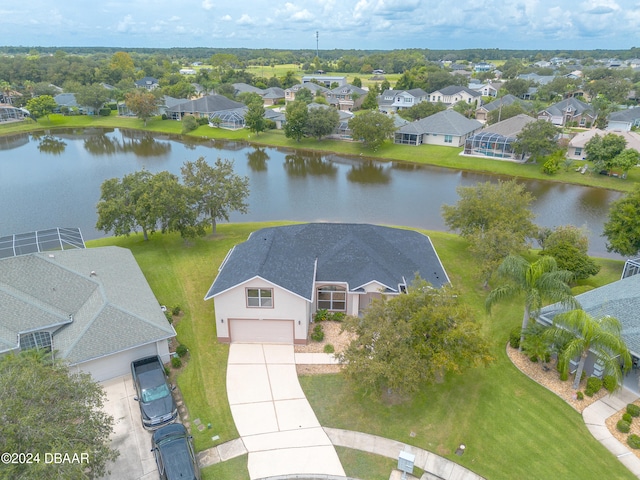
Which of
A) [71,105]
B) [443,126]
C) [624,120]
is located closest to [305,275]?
[443,126]

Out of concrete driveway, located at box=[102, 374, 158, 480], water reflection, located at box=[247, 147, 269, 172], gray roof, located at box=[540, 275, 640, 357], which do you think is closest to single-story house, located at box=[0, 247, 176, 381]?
concrete driveway, located at box=[102, 374, 158, 480]

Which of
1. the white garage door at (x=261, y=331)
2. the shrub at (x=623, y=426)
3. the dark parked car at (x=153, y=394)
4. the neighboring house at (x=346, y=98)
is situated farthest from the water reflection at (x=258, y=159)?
the shrub at (x=623, y=426)

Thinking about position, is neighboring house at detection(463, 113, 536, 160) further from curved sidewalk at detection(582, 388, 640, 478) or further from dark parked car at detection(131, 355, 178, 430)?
dark parked car at detection(131, 355, 178, 430)

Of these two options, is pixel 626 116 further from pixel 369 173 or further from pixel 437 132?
pixel 369 173

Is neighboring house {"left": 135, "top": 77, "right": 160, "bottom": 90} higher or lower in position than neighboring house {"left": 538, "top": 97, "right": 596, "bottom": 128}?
higher

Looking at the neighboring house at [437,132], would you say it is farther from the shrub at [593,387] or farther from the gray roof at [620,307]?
the shrub at [593,387]

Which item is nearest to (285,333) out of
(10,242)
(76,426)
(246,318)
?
(246,318)
